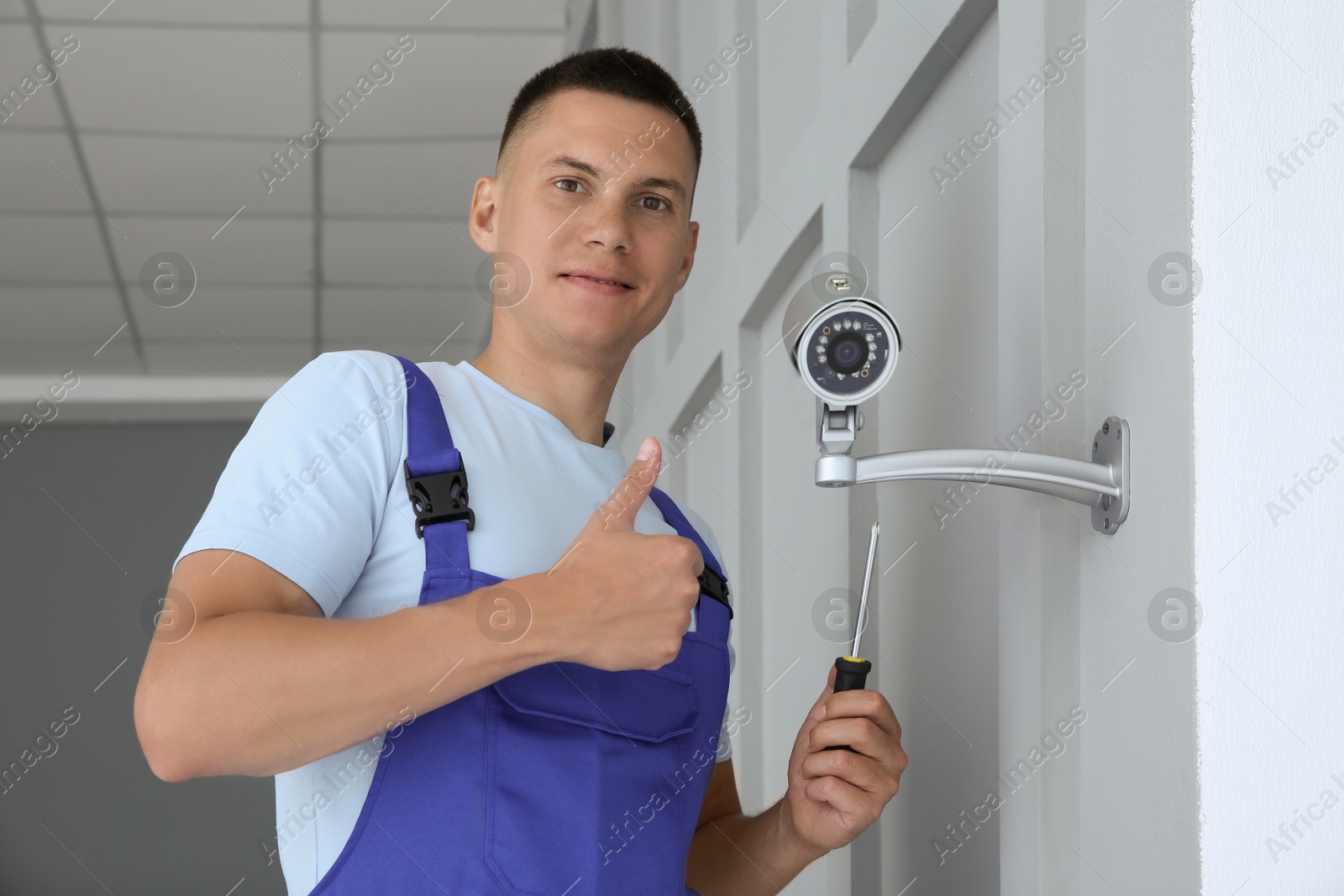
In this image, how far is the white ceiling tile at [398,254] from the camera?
5.10 meters

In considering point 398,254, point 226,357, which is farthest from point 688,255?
point 226,357

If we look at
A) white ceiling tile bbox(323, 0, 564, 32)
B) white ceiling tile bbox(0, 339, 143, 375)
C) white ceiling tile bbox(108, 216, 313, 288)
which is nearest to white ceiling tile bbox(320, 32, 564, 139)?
white ceiling tile bbox(323, 0, 564, 32)

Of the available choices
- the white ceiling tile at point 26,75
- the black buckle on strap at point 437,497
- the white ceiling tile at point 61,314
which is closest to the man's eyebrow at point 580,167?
the black buckle on strap at point 437,497

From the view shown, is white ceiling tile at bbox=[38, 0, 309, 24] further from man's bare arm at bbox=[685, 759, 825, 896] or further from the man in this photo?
man's bare arm at bbox=[685, 759, 825, 896]

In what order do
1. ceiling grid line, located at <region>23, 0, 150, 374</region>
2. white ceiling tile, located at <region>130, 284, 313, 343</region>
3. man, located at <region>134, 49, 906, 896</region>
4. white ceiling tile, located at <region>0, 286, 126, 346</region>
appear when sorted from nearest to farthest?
man, located at <region>134, 49, 906, 896</region> → ceiling grid line, located at <region>23, 0, 150, 374</region> → white ceiling tile, located at <region>0, 286, 126, 346</region> → white ceiling tile, located at <region>130, 284, 313, 343</region>

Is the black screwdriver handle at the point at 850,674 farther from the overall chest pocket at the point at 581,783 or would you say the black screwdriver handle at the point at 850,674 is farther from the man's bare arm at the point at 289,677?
the man's bare arm at the point at 289,677

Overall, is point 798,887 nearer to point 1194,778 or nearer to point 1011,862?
point 1011,862

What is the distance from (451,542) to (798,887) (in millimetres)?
1037

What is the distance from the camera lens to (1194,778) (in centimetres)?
69

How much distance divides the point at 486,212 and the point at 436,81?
3183mm

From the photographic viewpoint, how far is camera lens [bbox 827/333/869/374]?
0.85 m

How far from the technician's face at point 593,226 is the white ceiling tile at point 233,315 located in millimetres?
4721

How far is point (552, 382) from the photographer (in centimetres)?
120

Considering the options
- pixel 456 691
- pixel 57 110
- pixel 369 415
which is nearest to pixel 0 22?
pixel 57 110
